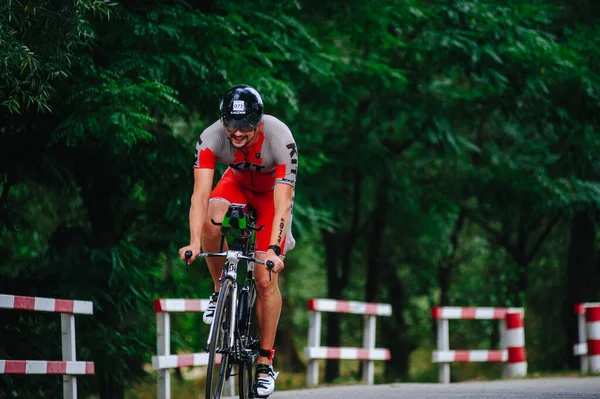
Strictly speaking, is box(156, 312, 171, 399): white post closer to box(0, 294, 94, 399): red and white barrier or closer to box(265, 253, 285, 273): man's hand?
box(0, 294, 94, 399): red and white barrier

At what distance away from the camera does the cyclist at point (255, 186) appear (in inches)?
267

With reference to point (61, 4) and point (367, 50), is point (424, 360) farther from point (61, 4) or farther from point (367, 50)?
point (61, 4)

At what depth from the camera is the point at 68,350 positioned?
9.29 metres

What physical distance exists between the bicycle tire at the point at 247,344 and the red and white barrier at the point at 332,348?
4.77m

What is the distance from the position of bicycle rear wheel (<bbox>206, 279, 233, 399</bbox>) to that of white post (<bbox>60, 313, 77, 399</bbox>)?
10.2 ft

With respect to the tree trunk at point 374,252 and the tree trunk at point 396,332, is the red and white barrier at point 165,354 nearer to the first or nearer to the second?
the tree trunk at point 374,252

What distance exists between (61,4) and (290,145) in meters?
3.54

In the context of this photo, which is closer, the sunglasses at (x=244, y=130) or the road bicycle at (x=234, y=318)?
the road bicycle at (x=234, y=318)

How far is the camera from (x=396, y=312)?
26938 mm

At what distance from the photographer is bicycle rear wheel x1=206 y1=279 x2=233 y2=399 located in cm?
632

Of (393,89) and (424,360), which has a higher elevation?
(393,89)

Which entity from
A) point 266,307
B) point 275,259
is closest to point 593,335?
point 266,307

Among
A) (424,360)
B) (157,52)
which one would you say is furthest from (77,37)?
(424,360)

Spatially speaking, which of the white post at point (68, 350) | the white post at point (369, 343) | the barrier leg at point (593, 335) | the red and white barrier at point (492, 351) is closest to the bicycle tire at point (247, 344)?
the white post at point (68, 350)
